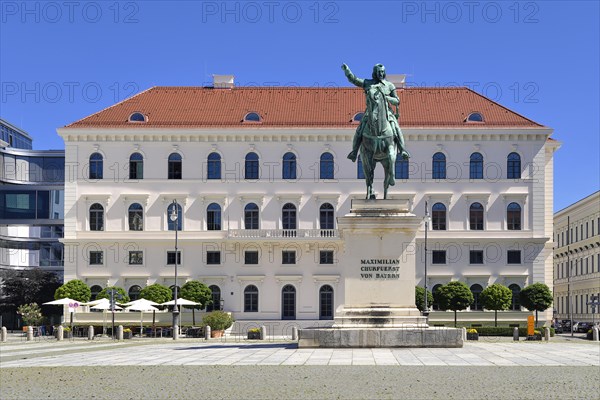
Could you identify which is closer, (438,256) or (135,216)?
(438,256)

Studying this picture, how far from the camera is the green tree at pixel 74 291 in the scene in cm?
7538

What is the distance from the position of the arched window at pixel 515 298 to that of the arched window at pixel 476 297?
97.9 inches

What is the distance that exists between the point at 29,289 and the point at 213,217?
18327 millimetres

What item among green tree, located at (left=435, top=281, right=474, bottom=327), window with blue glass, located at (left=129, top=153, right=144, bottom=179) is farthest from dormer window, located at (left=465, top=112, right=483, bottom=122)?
window with blue glass, located at (left=129, top=153, right=144, bottom=179)

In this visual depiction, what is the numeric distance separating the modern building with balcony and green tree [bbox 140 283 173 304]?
515 centimetres

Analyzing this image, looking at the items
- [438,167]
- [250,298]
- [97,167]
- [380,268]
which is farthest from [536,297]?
[380,268]

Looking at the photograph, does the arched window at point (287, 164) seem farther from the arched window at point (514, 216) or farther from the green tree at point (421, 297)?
the arched window at point (514, 216)

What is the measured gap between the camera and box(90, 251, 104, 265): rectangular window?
80250mm

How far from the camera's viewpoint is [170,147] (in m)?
81.4

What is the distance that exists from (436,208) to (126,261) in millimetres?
25404

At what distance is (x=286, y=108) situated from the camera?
277 ft

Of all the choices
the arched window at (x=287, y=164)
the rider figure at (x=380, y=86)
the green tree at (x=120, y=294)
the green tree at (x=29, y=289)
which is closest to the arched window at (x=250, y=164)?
the arched window at (x=287, y=164)

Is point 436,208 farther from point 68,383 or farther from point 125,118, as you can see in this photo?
point 68,383

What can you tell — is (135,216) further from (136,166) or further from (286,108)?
(286,108)
